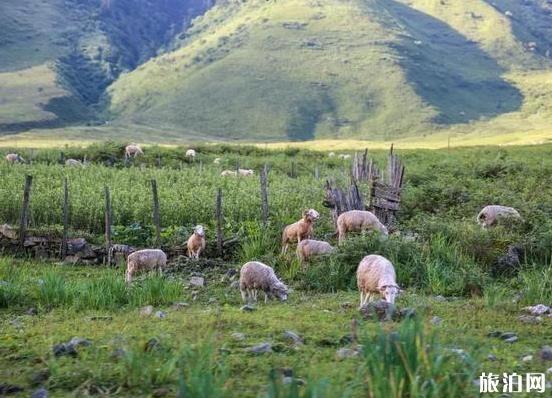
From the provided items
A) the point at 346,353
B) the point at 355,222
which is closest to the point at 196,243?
the point at 355,222

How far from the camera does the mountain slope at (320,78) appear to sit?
12562 cm

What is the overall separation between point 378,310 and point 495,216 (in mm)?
9592

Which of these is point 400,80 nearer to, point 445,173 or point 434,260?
point 445,173

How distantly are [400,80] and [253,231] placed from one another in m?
129

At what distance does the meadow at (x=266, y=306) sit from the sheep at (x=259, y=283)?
0.26 m

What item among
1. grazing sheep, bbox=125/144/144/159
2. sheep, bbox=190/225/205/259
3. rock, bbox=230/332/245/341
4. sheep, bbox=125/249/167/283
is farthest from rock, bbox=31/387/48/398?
grazing sheep, bbox=125/144/144/159

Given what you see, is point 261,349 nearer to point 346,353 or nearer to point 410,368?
point 346,353

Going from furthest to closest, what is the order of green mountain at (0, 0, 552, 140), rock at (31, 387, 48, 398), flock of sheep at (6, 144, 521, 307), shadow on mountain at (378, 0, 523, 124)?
shadow on mountain at (378, 0, 523, 124), green mountain at (0, 0, 552, 140), flock of sheep at (6, 144, 521, 307), rock at (31, 387, 48, 398)

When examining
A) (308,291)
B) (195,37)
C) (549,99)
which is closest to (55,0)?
(195,37)

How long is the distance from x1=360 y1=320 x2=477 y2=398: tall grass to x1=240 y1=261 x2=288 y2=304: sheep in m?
5.96

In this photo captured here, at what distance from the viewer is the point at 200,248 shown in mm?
14781

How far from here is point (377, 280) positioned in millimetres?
9609

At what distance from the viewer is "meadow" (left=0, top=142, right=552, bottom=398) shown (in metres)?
4.72

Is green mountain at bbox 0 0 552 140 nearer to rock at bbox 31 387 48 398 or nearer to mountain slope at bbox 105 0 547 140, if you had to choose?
mountain slope at bbox 105 0 547 140
